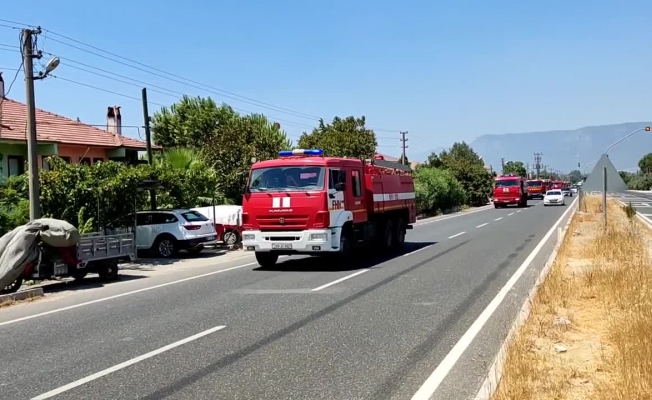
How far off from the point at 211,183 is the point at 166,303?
47.9 ft

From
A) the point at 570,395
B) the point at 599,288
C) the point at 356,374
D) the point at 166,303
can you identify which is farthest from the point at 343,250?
the point at 570,395

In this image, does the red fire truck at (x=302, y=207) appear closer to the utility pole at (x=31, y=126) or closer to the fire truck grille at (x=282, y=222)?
the fire truck grille at (x=282, y=222)

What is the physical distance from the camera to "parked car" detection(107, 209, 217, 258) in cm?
2139

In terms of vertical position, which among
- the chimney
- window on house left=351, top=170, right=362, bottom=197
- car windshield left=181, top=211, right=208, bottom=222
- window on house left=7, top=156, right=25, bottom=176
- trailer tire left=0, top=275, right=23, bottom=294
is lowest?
trailer tire left=0, top=275, right=23, bottom=294

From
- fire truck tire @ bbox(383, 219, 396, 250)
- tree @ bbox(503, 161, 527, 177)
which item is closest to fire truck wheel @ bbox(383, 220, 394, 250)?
fire truck tire @ bbox(383, 219, 396, 250)

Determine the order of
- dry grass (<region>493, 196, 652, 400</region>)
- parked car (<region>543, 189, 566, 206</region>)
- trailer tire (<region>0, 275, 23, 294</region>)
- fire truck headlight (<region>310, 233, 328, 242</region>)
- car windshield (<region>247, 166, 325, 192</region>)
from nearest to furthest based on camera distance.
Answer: dry grass (<region>493, 196, 652, 400</region>) → trailer tire (<region>0, 275, 23, 294</region>) → fire truck headlight (<region>310, 233, 328, 242</region>) → car windshield (<region>247, 166, 325, 192</region>) → parked car (<region>543, 189, 566, 206</region>)

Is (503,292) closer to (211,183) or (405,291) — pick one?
(405,291)

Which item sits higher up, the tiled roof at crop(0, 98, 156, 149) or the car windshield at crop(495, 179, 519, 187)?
the tiled roof at crop(0, 98, 156, 149)

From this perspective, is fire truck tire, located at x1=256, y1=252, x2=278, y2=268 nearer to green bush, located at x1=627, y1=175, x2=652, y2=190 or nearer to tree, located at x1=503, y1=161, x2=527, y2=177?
tree, located at x1=503, y1=161, x2=527, y2=177

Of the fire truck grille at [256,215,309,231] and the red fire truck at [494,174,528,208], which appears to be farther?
the red fire truck at [494,174,528,208]

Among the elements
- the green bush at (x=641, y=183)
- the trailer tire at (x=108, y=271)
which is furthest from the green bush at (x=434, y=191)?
the green bush at (x=641, y=183)

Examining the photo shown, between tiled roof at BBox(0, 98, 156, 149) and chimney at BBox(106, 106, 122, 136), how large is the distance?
12.3 feet

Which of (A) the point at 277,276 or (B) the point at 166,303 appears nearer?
(B) the point at 166,303

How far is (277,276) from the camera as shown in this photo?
14914 mm
